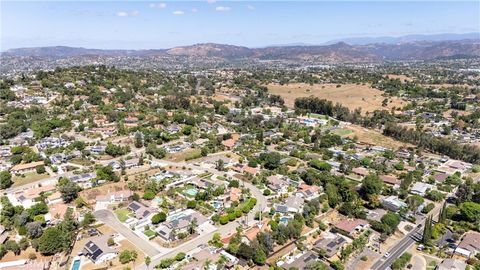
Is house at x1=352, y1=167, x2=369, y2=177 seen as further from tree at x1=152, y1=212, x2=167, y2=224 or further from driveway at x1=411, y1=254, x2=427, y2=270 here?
tree at x1=152, y1=212, x2=167, y2=224

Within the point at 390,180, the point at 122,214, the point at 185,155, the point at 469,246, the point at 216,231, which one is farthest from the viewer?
the point at 185,155

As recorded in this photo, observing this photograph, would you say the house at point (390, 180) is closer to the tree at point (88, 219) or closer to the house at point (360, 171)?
the house at point (360, 171)

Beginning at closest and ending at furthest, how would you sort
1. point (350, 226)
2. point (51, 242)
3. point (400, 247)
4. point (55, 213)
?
point (51, 242) → point (400, 247) → point (350, 226) → point (55, 213)

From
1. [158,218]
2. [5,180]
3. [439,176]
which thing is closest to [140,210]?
[158,218]

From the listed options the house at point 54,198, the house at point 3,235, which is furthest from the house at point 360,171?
the house at point 3,235

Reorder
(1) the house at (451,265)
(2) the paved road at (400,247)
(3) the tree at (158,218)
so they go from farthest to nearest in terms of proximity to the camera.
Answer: (3) the tree at (158,218), (2) the paved road at (400,247), (1) the house at (451,265)

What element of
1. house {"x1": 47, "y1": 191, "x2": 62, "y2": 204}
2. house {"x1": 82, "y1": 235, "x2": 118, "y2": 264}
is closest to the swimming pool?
house {"x1": 82, "y1": 235, "x2": 118, "y2": 264}

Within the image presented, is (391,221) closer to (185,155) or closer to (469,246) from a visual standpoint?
(469,246)
